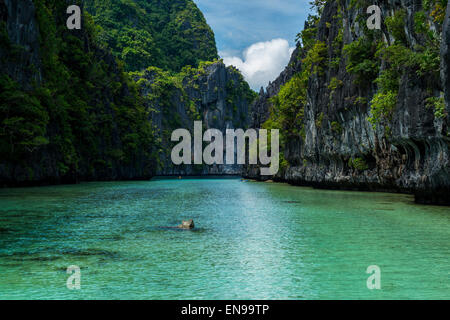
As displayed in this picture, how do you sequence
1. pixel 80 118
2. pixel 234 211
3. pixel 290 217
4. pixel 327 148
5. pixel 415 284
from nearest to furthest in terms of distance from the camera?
pixel 415 284 < pixel 290 217 < pixel 234 211 < pixel 327 148 < pixel 80 118

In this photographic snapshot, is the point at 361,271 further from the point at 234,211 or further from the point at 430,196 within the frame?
the point at 430,196

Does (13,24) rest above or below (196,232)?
above

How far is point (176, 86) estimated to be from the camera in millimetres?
103875

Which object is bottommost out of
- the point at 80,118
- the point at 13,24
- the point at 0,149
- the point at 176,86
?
the point at 0,149

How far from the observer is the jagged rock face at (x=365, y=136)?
16484 millimetres

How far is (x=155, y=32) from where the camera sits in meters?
132

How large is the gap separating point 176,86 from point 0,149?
7786cm

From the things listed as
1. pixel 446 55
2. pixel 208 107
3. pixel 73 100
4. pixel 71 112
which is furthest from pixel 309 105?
pixel 208 107

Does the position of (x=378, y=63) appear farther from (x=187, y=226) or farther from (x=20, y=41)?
(x=20, y=41)

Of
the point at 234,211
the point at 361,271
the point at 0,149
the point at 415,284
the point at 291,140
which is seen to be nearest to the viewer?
the point at 415,284

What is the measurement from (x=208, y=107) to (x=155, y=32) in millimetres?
35906

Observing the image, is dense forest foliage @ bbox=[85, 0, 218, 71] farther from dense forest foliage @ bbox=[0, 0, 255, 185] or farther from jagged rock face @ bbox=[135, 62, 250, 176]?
jagged rock face @ bbox=[135, 62, 250, 176]

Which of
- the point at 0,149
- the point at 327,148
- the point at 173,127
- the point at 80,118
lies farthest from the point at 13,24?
the point at 173,127

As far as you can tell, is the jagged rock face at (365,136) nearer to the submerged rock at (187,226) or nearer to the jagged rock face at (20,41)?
the submerged rock at (187,226)
